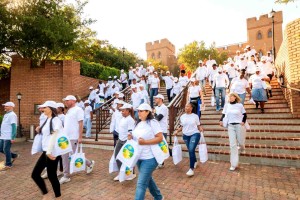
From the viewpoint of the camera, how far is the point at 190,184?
5328 millimetres

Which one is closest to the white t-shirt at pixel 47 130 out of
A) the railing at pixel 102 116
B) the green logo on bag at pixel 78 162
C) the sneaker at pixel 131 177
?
the green logo on bag at pixel 78 162

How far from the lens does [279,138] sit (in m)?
7.31

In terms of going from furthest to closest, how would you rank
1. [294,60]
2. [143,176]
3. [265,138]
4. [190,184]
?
[294,60]
[265,138]
[190,184]
[143,176]

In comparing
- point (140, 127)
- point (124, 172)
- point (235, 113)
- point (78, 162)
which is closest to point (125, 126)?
point (124, 172)

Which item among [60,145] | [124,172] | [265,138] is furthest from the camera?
[265,138]

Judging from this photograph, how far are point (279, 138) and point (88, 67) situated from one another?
14525mm

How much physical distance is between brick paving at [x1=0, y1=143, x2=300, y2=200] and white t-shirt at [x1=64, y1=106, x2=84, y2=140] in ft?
3.92

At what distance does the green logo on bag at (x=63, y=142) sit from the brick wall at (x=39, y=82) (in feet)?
34.7

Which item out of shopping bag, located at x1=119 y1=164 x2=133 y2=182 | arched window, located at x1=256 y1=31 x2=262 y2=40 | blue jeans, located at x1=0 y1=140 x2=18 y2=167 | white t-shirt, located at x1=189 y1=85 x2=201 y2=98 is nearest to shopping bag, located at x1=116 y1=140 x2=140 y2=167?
shopping bag, located at x1=119 y1=164 x2=133 y2=182

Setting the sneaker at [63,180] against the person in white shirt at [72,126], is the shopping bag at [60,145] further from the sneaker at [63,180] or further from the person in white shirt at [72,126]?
the sneaker at [63,180]

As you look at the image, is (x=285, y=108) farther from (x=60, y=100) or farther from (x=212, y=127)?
(x=60, y=100)

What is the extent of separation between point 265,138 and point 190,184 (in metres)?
3.61

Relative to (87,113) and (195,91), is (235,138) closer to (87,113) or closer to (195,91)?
(195,91)

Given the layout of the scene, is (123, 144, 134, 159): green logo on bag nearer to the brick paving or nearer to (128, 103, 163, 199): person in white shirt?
(128, 103, 163, 199): person in white shirt
